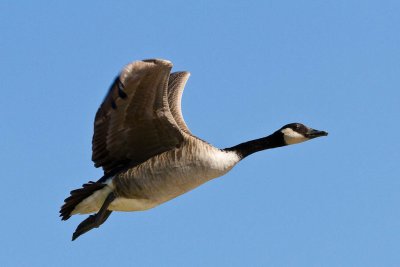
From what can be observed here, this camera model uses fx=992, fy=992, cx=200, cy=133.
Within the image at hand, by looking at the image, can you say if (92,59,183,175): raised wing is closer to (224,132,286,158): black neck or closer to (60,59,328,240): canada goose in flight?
(60,59,328,240): canada goose in flight

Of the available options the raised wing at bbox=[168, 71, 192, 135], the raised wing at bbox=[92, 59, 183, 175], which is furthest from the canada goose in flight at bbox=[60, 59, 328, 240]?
the raised wing at bbox=[168, 71, 192, 135]

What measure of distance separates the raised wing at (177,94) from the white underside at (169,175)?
998 mm

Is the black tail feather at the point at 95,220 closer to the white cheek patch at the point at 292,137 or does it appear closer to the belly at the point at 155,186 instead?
the belly at the point at 155,186

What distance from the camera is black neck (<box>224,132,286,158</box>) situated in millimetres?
14391

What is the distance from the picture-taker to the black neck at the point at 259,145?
1439 centimetres

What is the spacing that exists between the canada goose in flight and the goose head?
0.90 m

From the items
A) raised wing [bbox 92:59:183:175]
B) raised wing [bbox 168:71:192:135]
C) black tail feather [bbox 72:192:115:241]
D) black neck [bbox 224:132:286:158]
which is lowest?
black tail feather [bbox 72:192:115:241]

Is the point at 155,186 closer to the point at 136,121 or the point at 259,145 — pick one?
the point at 136,121

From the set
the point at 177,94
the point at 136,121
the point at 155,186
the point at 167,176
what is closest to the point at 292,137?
the point at 177,94

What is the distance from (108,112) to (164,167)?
3.58 ft

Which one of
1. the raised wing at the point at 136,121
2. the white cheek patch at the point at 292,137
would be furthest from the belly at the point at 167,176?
the white cheek patch at the point at 292,137

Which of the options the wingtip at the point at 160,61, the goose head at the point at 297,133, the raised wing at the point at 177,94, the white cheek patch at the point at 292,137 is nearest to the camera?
the wingtip at the point at 160,61

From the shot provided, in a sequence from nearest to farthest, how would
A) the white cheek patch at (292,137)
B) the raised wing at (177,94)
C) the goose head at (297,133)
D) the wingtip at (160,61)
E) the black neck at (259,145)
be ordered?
the wingtip at (160,61)
the black neck at (259,145)
the goose head at (297,133)
the white cheek patch at (292,137)
the raised wing at (177,94)

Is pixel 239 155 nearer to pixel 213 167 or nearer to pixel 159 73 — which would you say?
pixel 213 167
